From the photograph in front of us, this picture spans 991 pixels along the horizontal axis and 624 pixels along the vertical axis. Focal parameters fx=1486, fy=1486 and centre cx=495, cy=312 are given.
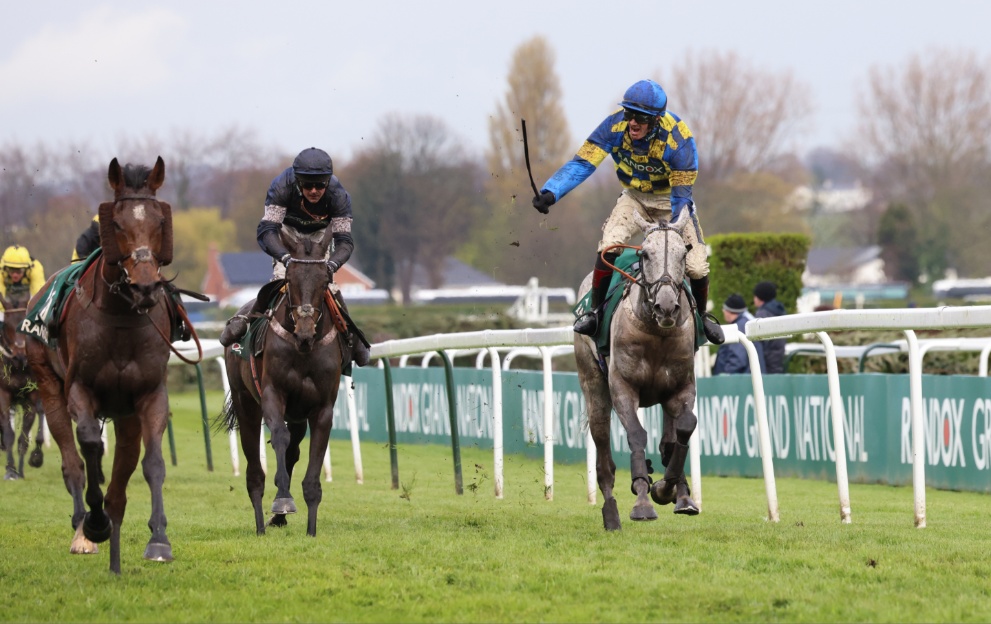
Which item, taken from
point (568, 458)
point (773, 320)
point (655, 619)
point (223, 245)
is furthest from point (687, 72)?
point (655, 619)

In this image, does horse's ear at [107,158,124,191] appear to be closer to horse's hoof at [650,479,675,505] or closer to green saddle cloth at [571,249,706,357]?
green saddle cloth at [571,249,706,357]

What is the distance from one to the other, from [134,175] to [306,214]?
209cm

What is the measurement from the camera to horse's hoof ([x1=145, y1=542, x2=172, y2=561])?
636 centimetres

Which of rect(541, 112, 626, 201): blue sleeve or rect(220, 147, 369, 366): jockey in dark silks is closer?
rect(541, 112, 626, 201): blue sleeve

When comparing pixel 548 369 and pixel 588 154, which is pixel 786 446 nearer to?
pixel 548 369

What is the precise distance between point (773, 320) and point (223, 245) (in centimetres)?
6310

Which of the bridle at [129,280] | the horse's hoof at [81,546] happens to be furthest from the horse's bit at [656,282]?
the horse's hoof at [81,546]

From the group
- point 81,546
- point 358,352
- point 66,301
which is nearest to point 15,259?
point 358,352

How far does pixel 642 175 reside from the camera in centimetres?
807

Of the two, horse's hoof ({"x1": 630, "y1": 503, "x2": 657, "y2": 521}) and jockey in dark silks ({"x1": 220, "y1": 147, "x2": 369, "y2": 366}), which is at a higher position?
jockey in dark silks ({"x1": 220, "y1": 147, "x2": 369, "y2": 366})

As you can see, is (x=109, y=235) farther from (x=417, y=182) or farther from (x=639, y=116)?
(x=417, y=182)

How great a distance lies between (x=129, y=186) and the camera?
6375 millimetres

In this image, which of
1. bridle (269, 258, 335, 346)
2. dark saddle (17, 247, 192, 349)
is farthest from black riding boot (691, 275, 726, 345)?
dark saddle (17, 247, 192, 349)

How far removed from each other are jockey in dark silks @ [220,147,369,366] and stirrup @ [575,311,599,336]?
1301mm
